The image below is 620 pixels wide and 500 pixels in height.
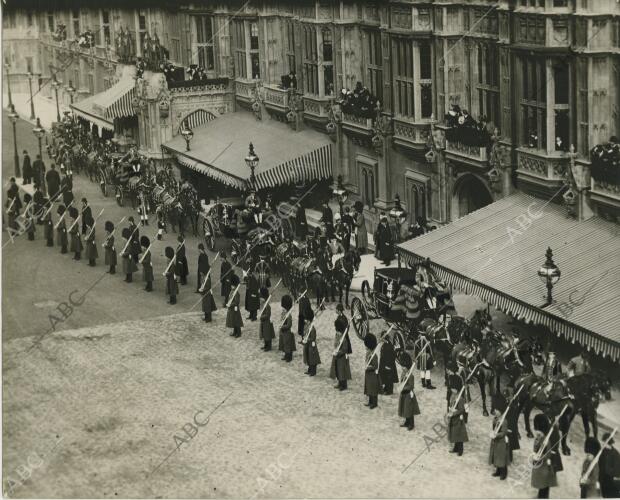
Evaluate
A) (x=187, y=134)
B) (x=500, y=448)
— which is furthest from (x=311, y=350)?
(x=187, y=134)

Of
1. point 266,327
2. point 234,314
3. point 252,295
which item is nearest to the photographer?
point 266,327

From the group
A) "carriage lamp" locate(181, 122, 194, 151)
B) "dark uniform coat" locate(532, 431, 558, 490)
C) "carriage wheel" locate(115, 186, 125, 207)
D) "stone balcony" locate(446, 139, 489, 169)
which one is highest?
"stone balcony" locate(446, 139, 489, 169)

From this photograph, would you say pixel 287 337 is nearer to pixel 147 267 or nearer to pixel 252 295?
pixel 252 295

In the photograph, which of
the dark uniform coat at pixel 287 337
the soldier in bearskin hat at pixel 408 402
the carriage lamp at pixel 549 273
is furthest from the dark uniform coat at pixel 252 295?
the carriage lamp at pixel 549 273

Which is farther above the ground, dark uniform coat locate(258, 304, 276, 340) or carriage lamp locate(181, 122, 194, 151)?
carriage lamp locate(181, 122, 194, 151)

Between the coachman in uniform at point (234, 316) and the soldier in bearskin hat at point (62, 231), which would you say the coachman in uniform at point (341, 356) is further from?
the soldier in bearskin hat at point (62, 231)

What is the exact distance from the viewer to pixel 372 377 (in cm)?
2527

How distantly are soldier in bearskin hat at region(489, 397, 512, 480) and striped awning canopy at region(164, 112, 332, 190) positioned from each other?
840 inches

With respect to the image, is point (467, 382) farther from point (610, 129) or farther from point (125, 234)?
point (125, 234)

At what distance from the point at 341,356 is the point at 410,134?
491 inches

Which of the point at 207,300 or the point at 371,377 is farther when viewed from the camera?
the point at 207,300

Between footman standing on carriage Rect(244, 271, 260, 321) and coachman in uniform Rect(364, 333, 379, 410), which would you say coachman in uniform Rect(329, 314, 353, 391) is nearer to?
coachman in uniform Rect(364, 333, 379, 410)

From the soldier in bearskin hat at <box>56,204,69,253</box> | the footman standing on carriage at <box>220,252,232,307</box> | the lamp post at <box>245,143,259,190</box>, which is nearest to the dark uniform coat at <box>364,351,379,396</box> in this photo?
the footman standing on carriage at <box>220,252,232,307</box>

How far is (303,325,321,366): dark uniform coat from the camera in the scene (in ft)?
89.5
